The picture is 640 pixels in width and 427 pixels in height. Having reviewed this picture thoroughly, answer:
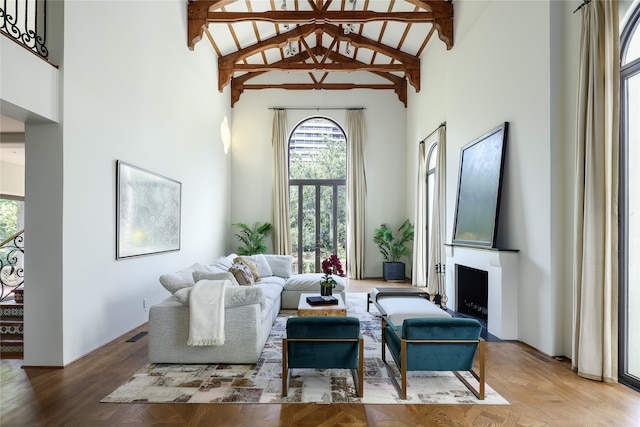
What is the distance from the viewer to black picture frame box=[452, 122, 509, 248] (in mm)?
4797

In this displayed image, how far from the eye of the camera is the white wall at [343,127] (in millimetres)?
10336

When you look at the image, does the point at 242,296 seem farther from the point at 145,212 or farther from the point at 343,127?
Answer: the point at 343,127

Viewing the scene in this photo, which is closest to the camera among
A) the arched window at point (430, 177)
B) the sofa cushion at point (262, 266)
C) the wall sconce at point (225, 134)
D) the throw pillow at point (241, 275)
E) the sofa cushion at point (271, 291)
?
the sofa cushion at point (271, 291)

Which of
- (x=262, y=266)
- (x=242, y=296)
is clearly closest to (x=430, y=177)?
(x=262, y=266)

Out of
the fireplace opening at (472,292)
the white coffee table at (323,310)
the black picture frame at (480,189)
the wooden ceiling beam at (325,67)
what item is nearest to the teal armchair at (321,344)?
the white coffee table at (323,310)

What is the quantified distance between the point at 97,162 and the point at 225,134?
18.6ft

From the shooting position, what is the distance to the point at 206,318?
3586mm

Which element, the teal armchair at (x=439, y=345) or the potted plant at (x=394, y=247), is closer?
the teal armchair at (x=439, y=345)

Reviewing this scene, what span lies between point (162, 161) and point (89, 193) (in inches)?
78.0

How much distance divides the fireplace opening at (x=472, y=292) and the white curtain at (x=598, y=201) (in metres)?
2.02

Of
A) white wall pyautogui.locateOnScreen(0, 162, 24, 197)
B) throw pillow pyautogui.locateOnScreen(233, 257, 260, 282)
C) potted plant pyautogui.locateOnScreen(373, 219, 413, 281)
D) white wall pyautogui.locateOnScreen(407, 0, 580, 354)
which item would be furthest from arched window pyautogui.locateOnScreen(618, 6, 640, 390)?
white wall pyautogui.locateOnScreen(0, 162, 24, 197)

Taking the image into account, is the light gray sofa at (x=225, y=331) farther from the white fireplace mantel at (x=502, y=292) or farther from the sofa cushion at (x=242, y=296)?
the white fireplace mantel at (x=502, y=292)

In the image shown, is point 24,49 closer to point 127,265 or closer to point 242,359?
point 127,265

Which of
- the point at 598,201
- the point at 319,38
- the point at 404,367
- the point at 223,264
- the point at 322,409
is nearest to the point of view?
the point at 322,409
